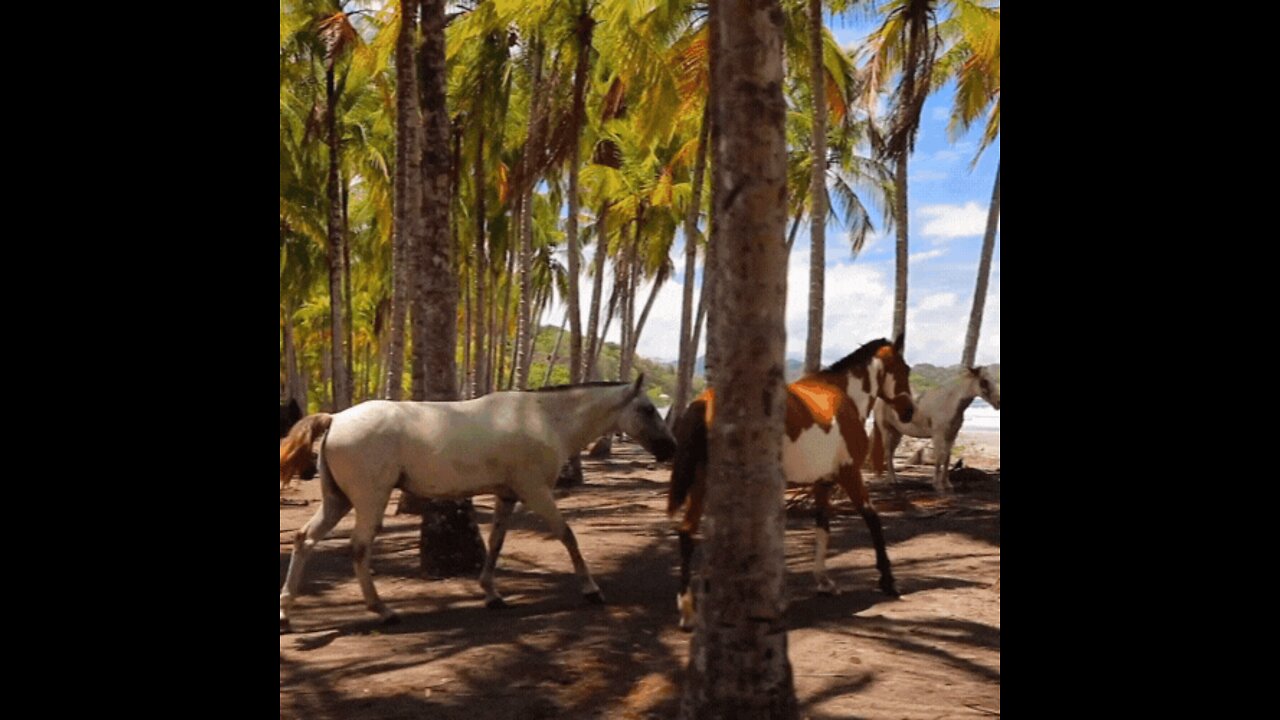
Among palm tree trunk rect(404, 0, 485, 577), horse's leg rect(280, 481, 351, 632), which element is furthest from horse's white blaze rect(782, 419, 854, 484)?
horse's leg rect(280, 481, 351, 632)

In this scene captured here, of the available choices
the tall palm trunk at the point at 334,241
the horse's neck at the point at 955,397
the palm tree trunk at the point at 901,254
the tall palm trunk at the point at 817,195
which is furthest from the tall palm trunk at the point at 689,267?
the tall palm trunk at the point at 334,241

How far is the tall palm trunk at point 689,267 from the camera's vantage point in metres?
21.1

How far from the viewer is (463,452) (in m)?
8.38

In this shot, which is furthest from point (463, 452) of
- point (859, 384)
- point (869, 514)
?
point (859, 384)

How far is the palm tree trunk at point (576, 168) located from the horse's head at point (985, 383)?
9737 mm

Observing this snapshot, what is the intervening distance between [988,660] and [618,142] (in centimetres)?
2613

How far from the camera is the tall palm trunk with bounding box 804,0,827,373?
17.9m

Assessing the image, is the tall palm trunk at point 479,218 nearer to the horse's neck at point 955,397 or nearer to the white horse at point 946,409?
the white horse at point 946,409

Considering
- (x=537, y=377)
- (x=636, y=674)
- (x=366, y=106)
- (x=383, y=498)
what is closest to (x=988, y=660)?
(x=636, y=674)

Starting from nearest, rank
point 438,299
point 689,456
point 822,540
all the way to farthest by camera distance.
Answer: point 689,456 < point 822,540 < point 438,299

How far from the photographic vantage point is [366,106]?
33.0 meters

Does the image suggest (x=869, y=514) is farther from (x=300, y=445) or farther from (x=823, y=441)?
(x=300, y=445)

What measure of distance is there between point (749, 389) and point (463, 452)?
4.36 m
